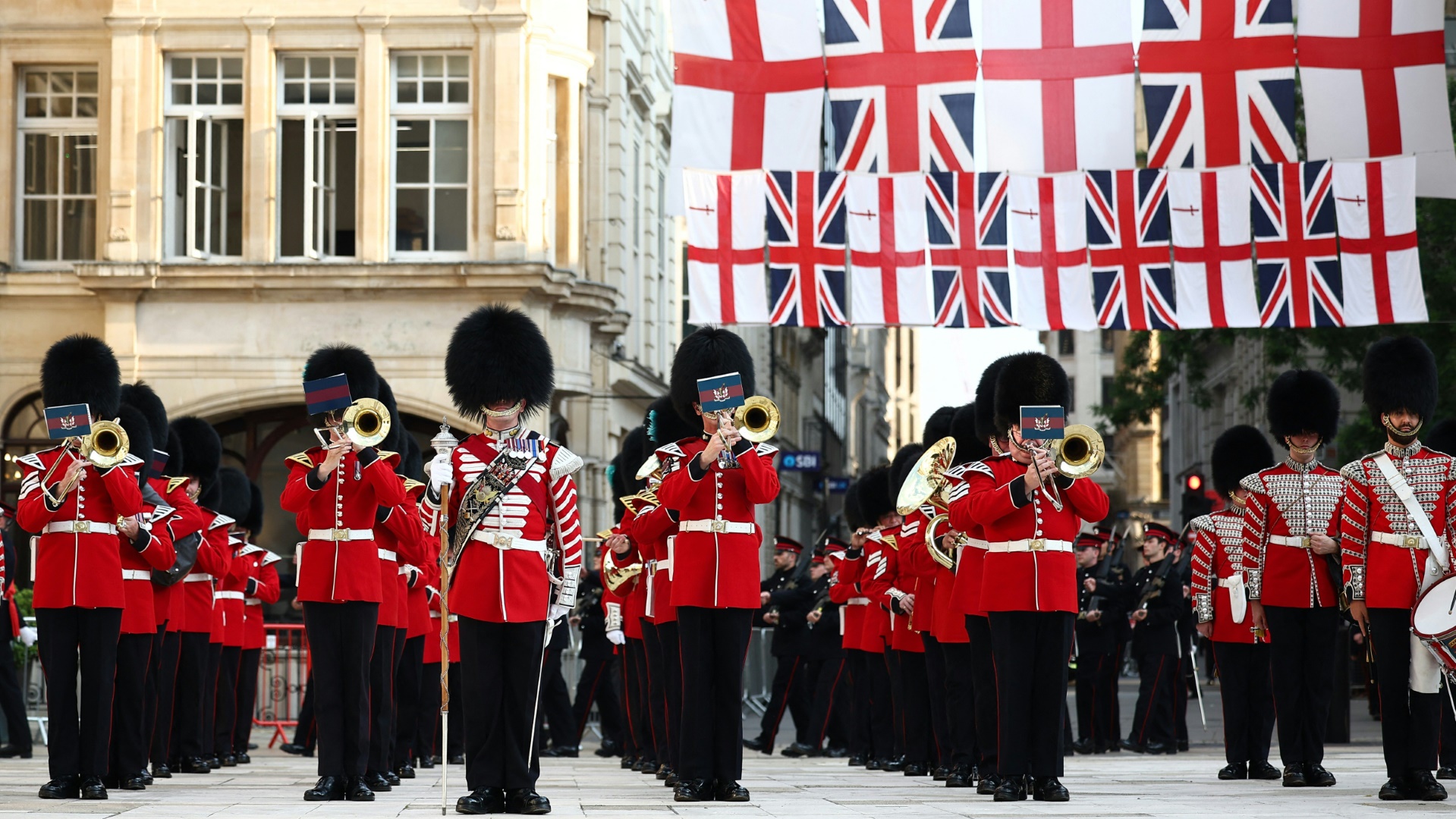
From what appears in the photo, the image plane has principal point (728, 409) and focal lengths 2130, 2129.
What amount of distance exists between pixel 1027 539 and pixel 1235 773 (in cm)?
303

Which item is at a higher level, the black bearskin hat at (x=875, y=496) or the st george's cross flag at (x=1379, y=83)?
the st george's cross flag at (x=1379, y=83)

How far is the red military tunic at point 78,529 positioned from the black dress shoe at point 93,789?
797 millimetres

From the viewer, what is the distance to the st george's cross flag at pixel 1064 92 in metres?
15.6

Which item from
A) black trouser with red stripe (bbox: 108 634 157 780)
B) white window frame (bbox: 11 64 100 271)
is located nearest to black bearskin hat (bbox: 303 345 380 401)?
black trouser with red stripe (bbox: 108 634 157 780)

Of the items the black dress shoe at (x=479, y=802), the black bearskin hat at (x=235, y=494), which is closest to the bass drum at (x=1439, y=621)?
the black dress shoe at (x=479, y=802)

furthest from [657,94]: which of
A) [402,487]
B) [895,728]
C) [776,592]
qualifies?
[402,487]

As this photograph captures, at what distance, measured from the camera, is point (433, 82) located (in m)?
22.8

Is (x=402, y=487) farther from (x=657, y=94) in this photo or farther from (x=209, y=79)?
(x=657, y=94)

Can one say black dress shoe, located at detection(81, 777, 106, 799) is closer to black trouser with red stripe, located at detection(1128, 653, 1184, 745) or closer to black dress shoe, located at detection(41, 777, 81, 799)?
black dress shoe, located at detection(41, 777, 81, 799)

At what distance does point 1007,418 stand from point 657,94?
67.3 feet

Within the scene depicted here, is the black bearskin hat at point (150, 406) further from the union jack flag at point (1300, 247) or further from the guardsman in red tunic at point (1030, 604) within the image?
the union jack flag at point (1300, 247)

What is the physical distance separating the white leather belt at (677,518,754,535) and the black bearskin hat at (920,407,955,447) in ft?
10.8

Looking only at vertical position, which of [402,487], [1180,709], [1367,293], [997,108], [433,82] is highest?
[433,82]

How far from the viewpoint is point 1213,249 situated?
15.2 meters
